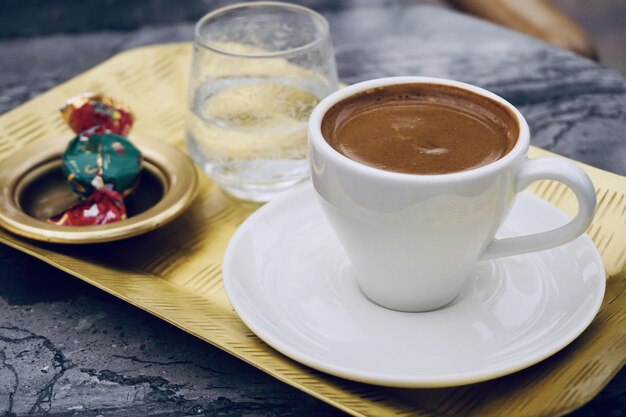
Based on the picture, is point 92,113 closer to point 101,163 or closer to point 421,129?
point 101,163

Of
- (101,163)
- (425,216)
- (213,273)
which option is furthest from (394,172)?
(101,163)

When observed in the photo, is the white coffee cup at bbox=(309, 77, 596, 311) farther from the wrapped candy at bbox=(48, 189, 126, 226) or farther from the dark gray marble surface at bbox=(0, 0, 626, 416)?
the wrapped candy at bbox=(48, 189, 126, 226)

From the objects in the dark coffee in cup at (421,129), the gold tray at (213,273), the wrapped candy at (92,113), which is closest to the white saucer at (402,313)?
the gold tray at (213,273)

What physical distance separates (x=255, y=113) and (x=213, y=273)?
0.21 meters

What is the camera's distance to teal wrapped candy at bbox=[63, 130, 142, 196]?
84cm

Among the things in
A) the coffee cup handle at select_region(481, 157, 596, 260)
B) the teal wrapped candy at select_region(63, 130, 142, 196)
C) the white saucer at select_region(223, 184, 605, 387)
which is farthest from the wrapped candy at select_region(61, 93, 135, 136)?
the coffee cup handle at select_region(481, 157, 596, 260)

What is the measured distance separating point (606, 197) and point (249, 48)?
18.5 inches

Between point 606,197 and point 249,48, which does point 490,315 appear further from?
point 249,48

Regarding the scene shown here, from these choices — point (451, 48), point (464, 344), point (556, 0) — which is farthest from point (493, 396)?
point (556, 0)

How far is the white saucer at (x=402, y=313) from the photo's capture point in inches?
23.8

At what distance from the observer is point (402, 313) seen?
2.25 ft

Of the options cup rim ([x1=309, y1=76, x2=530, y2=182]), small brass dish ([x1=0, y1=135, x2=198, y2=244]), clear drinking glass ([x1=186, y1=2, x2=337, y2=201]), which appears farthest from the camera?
clear drinking glass ([x1=186, y1=2, x2=337, y2=201])

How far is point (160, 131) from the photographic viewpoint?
3.46 feet

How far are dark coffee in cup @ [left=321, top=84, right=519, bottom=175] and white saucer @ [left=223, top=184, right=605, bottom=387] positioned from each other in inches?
5.1
